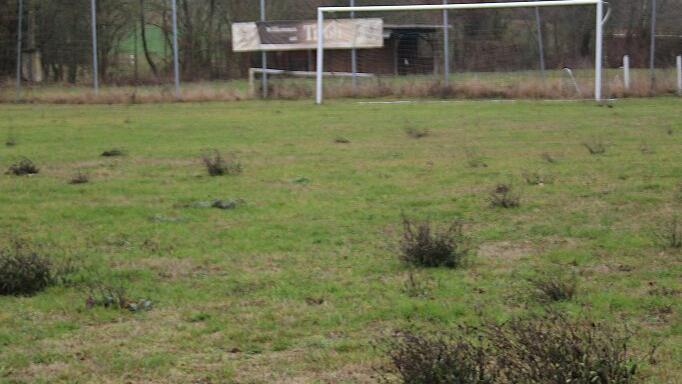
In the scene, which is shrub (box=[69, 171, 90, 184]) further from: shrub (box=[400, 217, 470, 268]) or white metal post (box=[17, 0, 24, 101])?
white metal post (box=[17, 0, 24, 101])

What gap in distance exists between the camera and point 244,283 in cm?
678

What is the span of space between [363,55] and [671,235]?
895 inches

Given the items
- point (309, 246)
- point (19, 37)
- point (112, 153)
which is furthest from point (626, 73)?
point (309, 246)

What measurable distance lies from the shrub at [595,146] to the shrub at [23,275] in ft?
30.8

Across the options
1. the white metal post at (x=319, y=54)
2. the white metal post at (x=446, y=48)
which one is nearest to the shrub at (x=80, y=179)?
the white metal post at (x=319, y=54)

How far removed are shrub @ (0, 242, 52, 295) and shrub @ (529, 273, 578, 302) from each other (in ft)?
10.6

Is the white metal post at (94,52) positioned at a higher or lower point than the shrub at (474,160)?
higher

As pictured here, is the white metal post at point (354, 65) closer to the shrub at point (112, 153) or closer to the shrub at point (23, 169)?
the shrub at point (112, 153)

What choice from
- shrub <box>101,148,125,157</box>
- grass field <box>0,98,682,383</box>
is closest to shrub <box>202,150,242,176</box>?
grass field <box>0,98,682,383</box>

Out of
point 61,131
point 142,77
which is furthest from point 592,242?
point 142,77

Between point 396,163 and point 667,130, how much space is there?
618cm

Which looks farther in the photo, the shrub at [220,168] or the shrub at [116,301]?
the shrub at [220,168]

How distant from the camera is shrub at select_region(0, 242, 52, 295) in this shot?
21.2 ft

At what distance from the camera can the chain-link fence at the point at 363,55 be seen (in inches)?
1139
